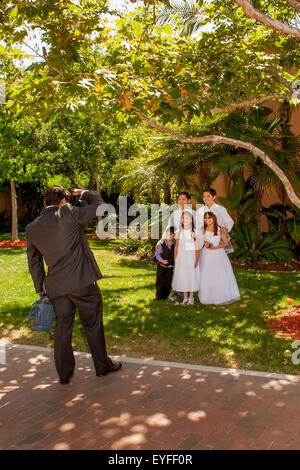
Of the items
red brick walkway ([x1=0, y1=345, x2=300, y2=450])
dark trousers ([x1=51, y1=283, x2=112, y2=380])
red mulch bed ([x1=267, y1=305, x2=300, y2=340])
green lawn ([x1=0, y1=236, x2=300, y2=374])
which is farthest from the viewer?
red mulch bed ([x1=267, y1=305, x2=300, y2=340])

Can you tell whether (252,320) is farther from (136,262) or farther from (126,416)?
(136,262)

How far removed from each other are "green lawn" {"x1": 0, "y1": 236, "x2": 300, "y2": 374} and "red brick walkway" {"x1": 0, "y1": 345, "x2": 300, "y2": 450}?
1.76ft

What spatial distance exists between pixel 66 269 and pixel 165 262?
12.6 feet

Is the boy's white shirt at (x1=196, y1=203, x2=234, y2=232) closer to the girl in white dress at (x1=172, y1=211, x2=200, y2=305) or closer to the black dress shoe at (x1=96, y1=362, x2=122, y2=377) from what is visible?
the girl in white dress at (x1=172, y1=211, x2=200, y2=305)

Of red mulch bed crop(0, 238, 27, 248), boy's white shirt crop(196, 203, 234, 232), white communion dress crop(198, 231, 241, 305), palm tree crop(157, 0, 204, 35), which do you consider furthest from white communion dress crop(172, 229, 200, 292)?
red mulch bed crop(0, 238, 27, 248)

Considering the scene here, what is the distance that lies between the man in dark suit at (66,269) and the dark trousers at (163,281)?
365cm

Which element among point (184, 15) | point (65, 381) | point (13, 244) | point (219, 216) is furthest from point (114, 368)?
point (13, 244)

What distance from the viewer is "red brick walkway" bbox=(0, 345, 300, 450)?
144 inches

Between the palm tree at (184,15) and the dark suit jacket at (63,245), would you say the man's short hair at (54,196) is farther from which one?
the palm tree at (184,15)

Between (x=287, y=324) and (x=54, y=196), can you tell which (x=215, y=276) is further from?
(x=54, y=196)

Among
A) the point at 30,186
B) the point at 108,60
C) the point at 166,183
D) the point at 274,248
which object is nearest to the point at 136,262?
the point at 166,183

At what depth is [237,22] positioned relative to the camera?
8.27 metres

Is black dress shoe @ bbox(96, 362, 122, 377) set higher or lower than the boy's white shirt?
lower

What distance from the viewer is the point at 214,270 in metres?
7.86
